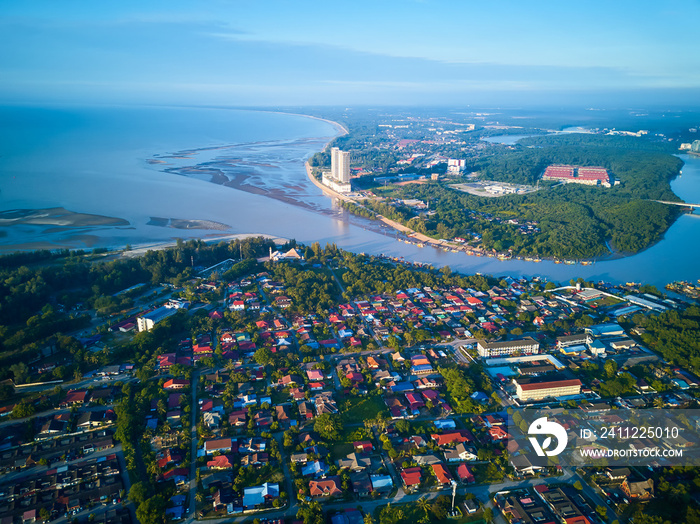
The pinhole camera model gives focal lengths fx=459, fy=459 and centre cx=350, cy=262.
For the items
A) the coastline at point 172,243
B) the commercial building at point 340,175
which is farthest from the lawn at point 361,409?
the commercial building at point 340,175

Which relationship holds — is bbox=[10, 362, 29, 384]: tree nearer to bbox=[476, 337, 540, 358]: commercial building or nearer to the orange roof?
the orange roof

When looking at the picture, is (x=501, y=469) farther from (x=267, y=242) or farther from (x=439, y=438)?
(x=267, y=242)

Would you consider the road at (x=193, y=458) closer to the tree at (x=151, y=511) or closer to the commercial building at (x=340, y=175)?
the tree at (x=151, y=511)

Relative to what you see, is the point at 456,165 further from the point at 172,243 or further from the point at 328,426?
the point at 328,426

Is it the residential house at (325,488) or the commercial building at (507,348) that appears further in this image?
the commercial building at (507,348)

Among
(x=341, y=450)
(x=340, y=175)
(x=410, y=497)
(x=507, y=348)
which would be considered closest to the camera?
(x=410, y=497)

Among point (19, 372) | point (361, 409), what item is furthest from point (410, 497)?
point (19, 372)

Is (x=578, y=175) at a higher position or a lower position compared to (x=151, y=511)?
higher

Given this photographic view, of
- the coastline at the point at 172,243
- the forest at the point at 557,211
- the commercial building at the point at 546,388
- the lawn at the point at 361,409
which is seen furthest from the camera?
the forest at the point at 557,211
